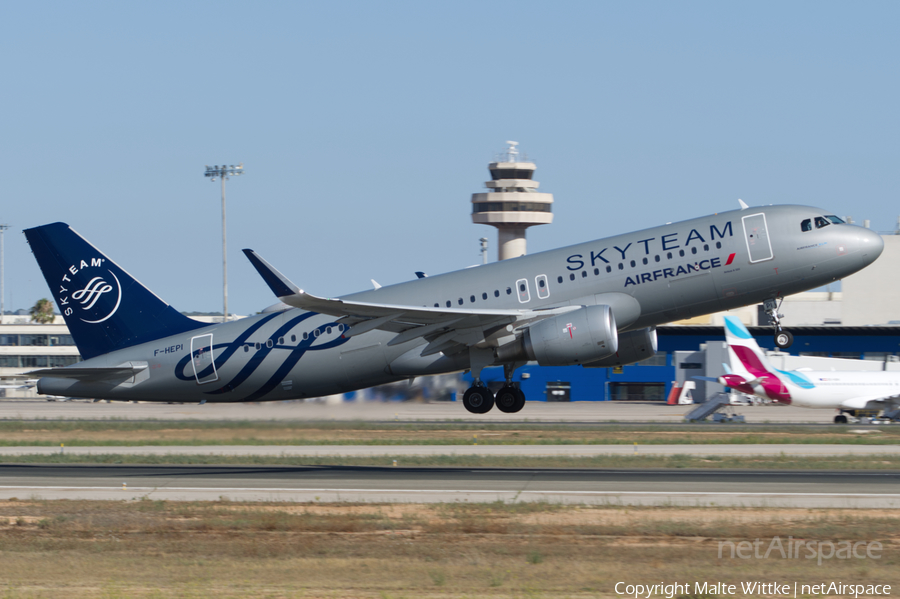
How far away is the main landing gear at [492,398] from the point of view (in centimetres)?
3028

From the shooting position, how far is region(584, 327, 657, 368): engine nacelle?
101 feet

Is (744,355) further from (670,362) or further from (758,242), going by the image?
(758,242)

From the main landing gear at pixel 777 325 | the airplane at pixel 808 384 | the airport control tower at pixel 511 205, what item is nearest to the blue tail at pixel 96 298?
the main landing gear at pixel 777 325

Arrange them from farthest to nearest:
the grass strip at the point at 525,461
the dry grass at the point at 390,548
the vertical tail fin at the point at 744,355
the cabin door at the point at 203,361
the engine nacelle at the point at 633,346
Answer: the vertical tail fin at the point at 744,355
the grass strip at the point at 525,461
the cabin door at the point at 203,361
the engine nacelle at the point at 633,346
the dry grass at the point at 390,548

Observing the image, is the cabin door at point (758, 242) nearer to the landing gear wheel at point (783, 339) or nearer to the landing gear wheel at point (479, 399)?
the landing gear wheel at point (783, 339)

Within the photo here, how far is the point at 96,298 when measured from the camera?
3347cm

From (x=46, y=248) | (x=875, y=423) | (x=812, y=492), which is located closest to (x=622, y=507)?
(x=812, y=492)

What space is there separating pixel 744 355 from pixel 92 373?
45.2 m

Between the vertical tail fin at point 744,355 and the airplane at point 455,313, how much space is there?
3515 centimetres

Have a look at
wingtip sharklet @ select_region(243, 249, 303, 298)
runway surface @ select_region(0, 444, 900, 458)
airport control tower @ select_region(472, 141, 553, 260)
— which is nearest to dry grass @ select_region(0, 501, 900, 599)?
wingtip sharklet @ select_region(243, 249, 303, 298)

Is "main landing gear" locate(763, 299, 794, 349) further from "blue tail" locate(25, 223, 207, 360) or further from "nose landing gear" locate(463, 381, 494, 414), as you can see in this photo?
"blue tail" locate(25, 223, 207, 360)

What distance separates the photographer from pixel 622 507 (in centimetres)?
2319

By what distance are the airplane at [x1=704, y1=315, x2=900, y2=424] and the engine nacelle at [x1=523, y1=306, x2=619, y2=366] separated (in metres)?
37.9

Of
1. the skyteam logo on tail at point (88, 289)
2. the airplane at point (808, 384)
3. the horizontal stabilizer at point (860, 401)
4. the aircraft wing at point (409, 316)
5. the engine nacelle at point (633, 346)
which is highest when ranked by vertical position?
the skyteam logo on tail at point (88, 289)
